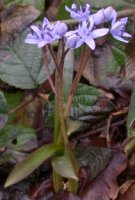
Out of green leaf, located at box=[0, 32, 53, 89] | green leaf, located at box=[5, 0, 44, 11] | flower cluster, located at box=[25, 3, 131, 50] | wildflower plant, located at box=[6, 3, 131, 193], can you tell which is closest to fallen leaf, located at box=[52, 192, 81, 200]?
wildflower plant, located at box=[6, 3, 131, 193]

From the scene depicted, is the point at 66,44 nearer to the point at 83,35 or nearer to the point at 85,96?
the point at 83,35

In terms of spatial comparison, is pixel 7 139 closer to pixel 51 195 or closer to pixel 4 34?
pixel 51 195

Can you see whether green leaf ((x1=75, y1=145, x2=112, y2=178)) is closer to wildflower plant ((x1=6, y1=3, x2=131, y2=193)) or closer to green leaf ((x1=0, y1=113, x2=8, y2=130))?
wildflower plant ((x1=6, y1=3, x2=131, y2=193))

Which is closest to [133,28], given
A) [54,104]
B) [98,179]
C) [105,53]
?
[105,53]

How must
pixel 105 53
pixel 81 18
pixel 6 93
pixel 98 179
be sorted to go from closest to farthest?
pixel 81 18
pixel 98 179
pixel 105 53
pixel 6 93

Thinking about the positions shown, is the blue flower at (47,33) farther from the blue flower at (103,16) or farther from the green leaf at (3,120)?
the green leaf at (3,120)

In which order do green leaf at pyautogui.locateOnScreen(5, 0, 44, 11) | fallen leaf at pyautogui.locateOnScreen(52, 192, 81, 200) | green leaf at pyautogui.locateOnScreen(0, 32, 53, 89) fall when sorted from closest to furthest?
fallen leaf at pyautogui.locateOnScreen(52, 192, 81, 200) → green leaf at pyautogui.locateOnScreen(0, 32, 53, 89) → green leaf at pyautogui.locateOnScreen(5, 0, 44, 11)
